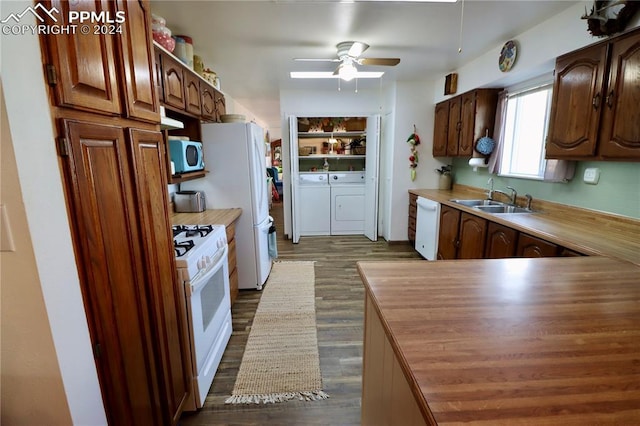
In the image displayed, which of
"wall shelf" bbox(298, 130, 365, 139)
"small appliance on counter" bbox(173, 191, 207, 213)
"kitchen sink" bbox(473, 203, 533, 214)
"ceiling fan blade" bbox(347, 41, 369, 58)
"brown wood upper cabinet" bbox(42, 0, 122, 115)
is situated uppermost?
"ceiling fan blade" bbox(347, 41, 369, 58)

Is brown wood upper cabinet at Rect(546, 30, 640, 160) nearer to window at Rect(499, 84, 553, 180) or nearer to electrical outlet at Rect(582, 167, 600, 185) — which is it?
electrical outlet at Rect(582, 167, 600, 185)

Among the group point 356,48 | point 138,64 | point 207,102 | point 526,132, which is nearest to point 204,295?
point 138,64

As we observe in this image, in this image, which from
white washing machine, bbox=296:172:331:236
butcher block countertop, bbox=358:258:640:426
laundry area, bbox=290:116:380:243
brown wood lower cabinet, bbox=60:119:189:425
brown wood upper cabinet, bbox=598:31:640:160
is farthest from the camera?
white washing machine, bbox=296:172:331:236

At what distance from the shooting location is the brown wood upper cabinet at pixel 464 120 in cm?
313

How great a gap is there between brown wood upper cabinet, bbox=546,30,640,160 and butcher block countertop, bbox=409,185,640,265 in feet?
1.65

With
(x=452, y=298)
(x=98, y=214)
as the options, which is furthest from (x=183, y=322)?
(x=452, y=298)

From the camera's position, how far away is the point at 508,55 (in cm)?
257

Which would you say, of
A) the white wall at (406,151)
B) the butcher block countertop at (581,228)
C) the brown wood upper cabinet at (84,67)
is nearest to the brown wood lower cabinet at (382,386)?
the brown wood upper cabinet at (84,67)

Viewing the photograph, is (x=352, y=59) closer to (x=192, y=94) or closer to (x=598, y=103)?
(x=192, y=94)

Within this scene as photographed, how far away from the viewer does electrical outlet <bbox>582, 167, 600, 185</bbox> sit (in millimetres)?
2105

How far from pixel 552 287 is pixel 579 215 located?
5.57ft

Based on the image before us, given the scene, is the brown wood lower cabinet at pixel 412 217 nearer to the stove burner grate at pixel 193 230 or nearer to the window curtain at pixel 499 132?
the window curtain at pixel 499 132

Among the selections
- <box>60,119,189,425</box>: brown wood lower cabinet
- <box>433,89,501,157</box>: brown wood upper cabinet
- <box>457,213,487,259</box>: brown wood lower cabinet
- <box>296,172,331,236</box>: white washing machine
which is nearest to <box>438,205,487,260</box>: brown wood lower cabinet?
<box>457,213,487,259</box>: brown wood lower cabinet

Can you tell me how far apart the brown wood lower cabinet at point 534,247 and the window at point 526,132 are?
1.00 m
